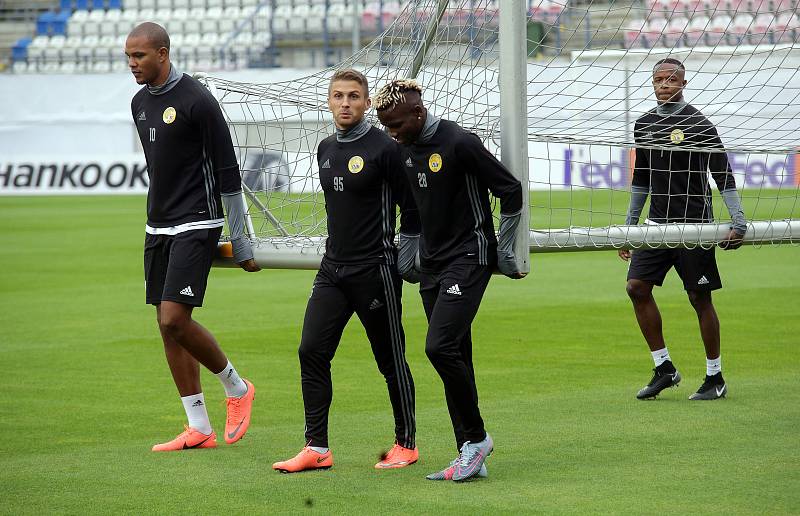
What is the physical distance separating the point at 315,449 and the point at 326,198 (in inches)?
48.7

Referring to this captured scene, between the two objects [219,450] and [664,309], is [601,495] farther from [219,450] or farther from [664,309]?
[664,309]

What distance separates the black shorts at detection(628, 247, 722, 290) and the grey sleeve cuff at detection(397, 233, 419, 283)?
2.36m

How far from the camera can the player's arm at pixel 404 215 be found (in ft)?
19.8

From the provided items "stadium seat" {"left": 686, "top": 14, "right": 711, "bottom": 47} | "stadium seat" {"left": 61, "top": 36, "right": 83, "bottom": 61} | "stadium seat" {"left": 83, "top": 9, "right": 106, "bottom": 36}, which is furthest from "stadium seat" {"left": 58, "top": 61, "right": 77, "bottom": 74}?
"stadium seat" {"left": 686, "top": 14, "right": 711, "bottom": 47}

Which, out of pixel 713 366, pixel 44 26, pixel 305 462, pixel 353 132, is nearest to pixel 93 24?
pixel 44 26

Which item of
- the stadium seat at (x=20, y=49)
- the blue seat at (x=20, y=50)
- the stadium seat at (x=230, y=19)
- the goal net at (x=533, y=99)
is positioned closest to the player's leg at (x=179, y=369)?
the goal net at (x=533, y=99)

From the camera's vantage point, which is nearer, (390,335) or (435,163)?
(435,163)

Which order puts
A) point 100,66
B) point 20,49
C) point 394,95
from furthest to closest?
point 20,49 < point 100,66 < point 394,95

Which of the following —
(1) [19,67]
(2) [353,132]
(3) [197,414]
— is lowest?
(3) [197,414]

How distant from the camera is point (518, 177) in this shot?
5.78 meters

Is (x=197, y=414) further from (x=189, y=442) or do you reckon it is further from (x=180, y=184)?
(x=180, y=184)

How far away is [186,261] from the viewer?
6379 mm

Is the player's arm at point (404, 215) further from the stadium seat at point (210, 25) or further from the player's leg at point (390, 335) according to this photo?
the stadium seat at point (210, 25)

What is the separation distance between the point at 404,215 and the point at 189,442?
173cm
